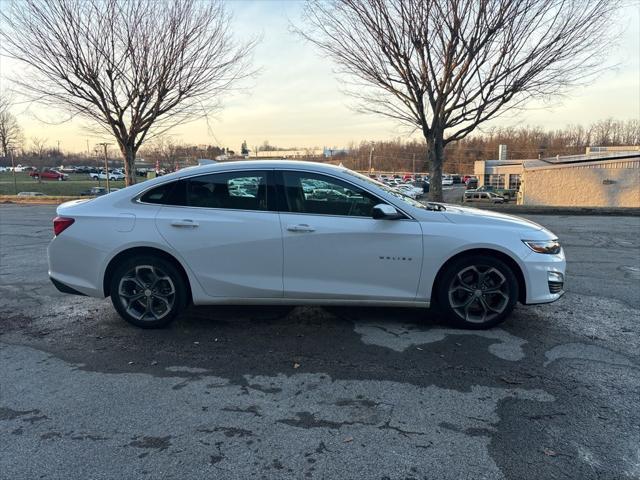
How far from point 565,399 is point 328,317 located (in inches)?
86.3

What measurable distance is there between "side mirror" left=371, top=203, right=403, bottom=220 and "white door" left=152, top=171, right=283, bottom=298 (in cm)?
88

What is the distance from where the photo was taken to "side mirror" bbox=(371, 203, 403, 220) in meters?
3.83

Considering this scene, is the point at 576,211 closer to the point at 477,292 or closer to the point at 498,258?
the point at 498,258

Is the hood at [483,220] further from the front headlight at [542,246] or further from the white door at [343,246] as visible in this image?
the white door at [343,246]

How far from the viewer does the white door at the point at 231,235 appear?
3.96 meters

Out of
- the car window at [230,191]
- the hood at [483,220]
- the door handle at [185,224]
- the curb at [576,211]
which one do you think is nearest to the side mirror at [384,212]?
the hood at [483,220]

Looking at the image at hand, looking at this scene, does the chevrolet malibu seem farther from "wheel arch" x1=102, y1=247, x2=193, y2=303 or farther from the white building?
the white building

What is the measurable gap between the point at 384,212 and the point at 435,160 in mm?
12254

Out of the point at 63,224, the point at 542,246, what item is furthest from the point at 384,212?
the point at 63,224

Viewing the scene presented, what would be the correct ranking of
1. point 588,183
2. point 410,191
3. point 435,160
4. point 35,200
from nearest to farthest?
point 435,160, point 35,200, point 588,183, point 410,191

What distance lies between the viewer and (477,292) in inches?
158

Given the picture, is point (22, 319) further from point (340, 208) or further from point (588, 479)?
point (588, 479)

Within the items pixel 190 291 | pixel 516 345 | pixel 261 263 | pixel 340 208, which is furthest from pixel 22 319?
pixel 516 345

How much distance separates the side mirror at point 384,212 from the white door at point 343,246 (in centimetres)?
7
